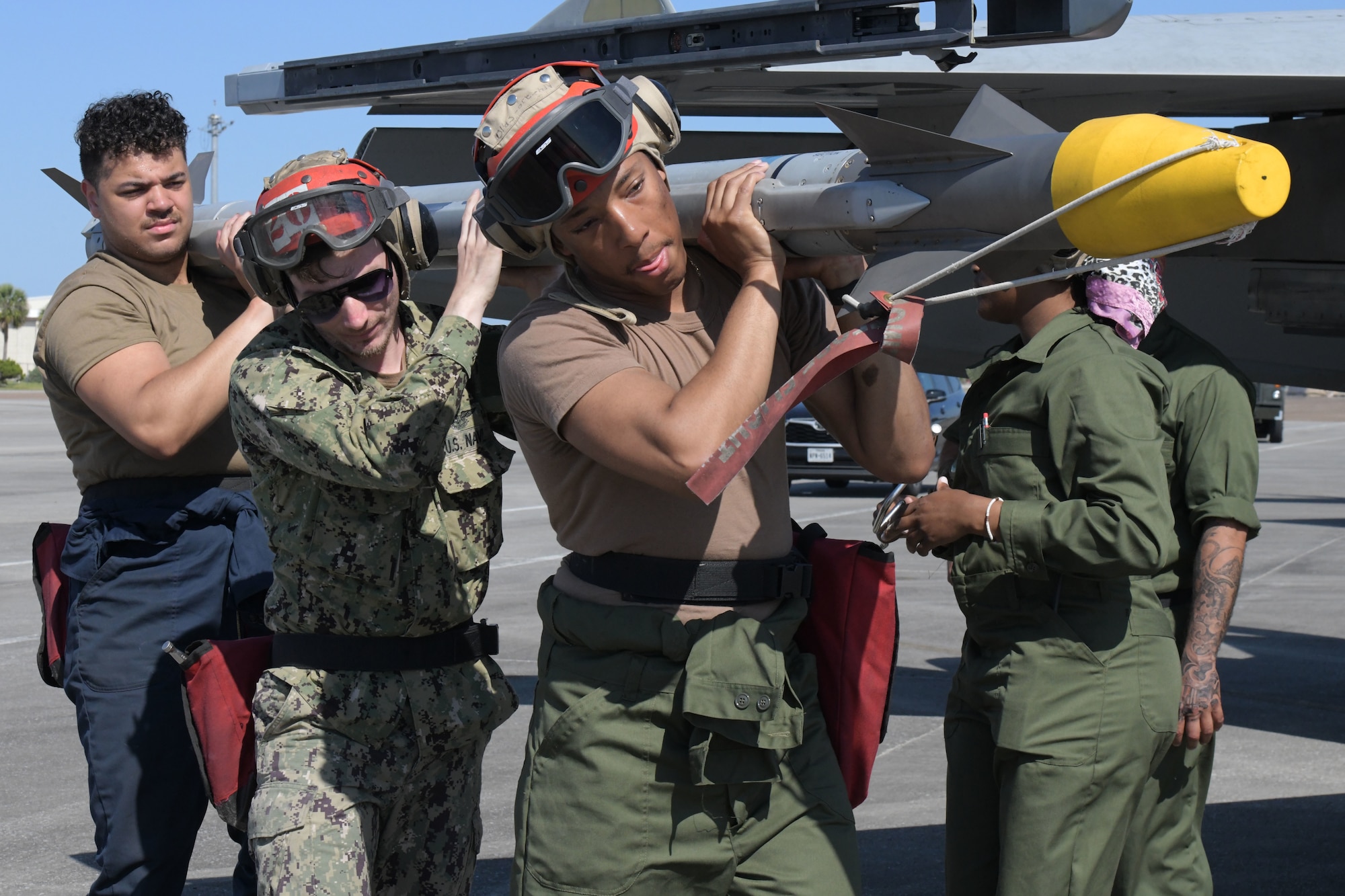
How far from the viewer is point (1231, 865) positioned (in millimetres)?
4688

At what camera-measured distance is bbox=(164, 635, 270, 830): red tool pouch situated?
2871 mm

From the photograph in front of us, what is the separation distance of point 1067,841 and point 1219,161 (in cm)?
154

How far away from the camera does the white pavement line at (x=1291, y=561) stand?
1110 centimetres

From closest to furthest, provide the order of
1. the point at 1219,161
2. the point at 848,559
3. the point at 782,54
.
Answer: the point at 1219,161 < the point at 848,559 < the point at 782,54

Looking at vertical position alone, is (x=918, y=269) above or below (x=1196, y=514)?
above

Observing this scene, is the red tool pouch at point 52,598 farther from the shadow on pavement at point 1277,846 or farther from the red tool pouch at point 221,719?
the shadow on pavement at point 1277,846

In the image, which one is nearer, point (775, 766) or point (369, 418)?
point (775, 766)

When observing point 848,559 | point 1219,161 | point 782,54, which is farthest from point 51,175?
point 1219,161

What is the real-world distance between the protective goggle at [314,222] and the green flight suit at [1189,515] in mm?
1956

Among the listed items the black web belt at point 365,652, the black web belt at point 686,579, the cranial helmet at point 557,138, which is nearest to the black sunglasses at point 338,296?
the cranial helmet at point 557,138

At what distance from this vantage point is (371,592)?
9.34 ft

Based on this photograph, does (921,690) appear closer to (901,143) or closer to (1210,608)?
(1210,608)

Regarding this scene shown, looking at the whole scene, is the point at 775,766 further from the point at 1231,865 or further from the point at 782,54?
the point at 1231,865

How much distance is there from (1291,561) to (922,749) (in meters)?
7.51
